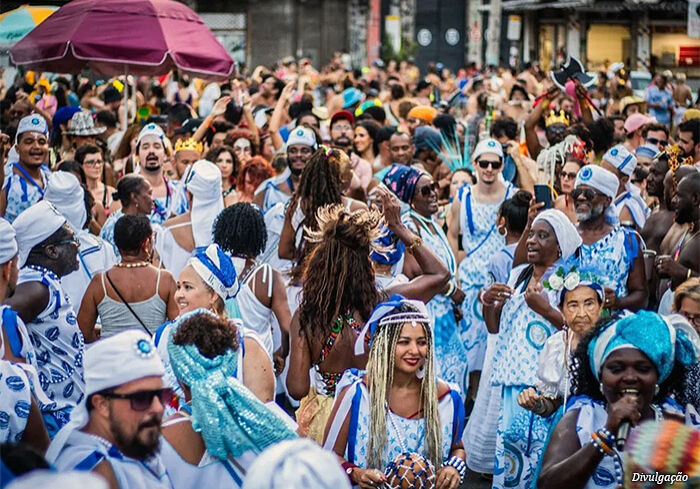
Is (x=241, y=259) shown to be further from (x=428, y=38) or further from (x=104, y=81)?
(x=428, y=38)

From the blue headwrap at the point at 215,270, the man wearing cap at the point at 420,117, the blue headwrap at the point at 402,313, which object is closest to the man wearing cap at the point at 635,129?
the man wearing cap at the point at 420,117

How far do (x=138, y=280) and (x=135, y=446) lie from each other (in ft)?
9.21

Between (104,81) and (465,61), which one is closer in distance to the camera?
(104,81)

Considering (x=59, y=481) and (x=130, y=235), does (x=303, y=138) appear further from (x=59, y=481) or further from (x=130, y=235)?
(x=59, y=481)

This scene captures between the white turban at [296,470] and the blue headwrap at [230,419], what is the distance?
0.98 meters

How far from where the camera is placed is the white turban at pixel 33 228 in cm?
562

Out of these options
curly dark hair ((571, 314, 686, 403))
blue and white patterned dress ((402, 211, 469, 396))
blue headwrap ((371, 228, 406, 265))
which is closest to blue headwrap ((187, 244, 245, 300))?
blue headwrap ((371, 228, 406, 265))

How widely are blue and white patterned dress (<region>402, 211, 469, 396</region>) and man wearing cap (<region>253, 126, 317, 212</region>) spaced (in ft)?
4.99

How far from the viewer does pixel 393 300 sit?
468cm

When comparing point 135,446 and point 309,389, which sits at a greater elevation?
point 135,446

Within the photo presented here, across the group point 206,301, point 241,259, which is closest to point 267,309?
point 241,259

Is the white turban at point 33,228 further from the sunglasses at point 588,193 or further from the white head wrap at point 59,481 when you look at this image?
the sunglasses at point 588,193

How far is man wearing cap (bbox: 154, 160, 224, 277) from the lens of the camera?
7.80 metres

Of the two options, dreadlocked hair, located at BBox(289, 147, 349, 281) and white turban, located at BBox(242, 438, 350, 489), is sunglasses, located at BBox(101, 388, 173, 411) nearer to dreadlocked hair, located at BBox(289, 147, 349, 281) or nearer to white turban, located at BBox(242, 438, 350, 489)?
white turban, located at BBox(242, 438, 350, 489)
